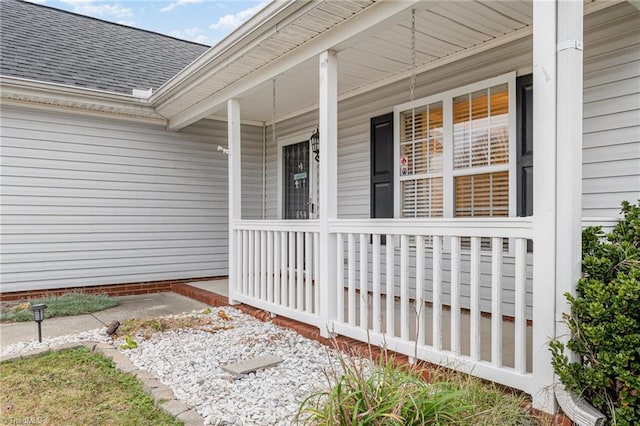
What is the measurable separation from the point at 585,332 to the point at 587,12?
8.85 ft

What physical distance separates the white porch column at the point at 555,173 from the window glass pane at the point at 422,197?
2445mm

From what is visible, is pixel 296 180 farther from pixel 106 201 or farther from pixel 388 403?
pixel 388 403

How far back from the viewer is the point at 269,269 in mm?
4465

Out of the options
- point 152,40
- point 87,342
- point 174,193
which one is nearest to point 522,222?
point 87,342

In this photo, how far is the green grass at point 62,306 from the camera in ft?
15.6

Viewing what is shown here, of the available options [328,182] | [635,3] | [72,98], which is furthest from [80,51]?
[635,3]

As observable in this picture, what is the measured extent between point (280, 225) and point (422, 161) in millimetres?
1795

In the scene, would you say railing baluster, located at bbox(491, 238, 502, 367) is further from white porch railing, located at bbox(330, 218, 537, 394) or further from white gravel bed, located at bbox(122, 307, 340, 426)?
white gravel bed, located at bbox(122, 307, 340, 426)

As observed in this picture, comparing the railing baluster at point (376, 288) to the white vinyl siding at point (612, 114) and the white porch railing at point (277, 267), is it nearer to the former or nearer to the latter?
the white porch railing at point (277, 267)

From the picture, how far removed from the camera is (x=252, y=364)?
3098mm

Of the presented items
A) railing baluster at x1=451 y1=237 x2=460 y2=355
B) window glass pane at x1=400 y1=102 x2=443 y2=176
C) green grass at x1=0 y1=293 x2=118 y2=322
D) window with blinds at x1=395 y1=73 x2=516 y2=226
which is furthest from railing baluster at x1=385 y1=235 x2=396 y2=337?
green grass at x1=0 y1=293 x2=118 y2=322

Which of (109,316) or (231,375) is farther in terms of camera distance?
(109,316)

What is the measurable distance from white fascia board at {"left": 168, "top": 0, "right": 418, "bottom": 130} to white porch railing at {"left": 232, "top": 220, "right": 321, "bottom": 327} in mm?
1547

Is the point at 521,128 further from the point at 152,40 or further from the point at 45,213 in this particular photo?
the point at 152,40
